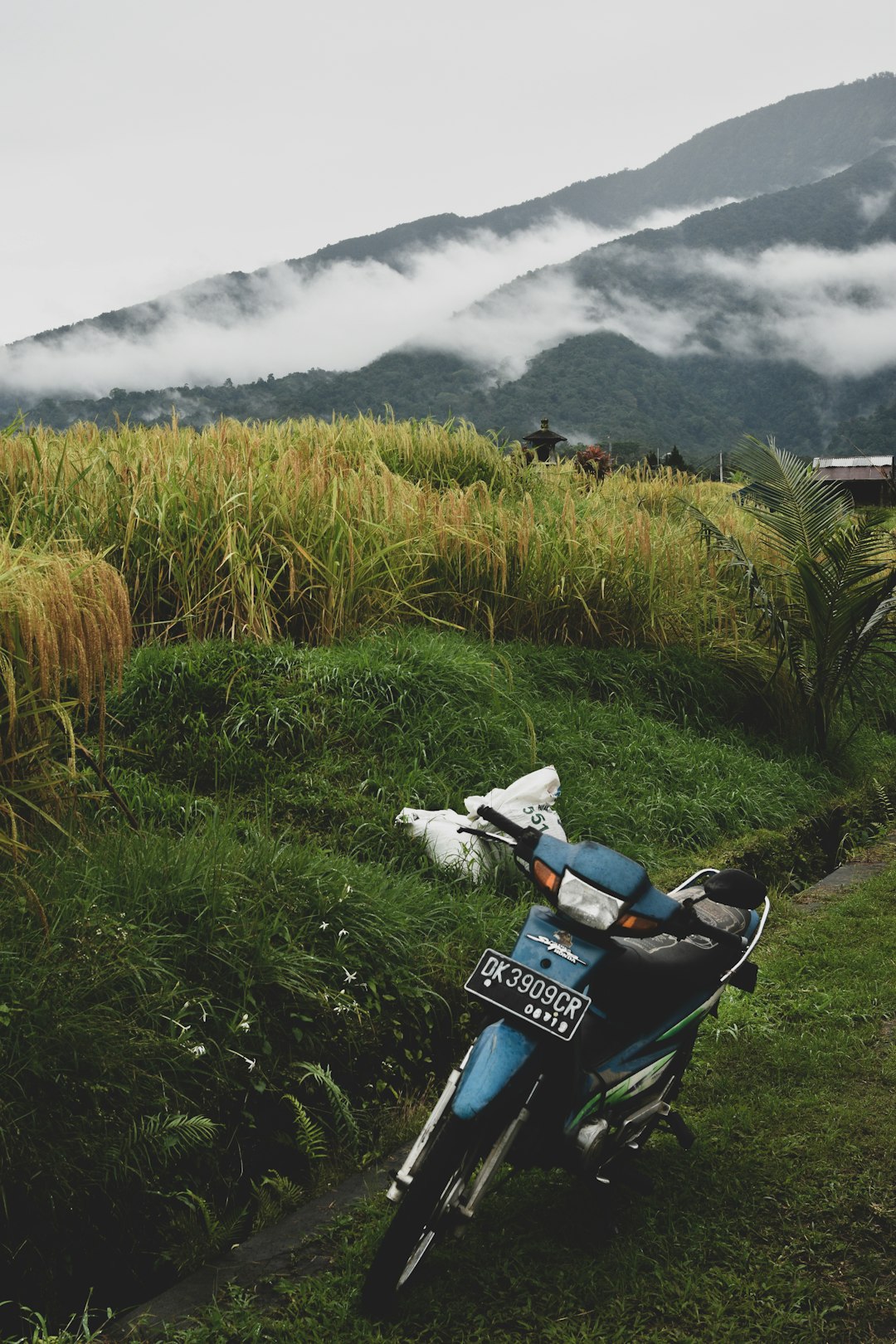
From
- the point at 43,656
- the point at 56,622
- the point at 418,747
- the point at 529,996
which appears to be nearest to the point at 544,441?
the point at 418,747

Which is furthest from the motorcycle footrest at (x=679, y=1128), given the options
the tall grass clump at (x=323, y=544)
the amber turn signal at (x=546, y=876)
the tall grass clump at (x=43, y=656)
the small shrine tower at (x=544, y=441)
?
the small shrine tower at (x=544, y=441)

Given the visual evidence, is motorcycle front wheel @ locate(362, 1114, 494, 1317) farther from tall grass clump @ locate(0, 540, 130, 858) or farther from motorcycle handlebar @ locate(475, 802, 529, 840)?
tall grass clump @ locate(0, 540, 130, 858)

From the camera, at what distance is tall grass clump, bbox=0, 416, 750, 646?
5566mm

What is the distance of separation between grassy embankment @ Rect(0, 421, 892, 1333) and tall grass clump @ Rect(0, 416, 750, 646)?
2 cm

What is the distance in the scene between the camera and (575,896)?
7.79ft

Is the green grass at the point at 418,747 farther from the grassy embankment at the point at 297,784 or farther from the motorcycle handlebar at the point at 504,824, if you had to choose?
the motorcycle handlebar at the point at 504,824

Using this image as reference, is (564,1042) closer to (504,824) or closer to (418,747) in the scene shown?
(504,824)

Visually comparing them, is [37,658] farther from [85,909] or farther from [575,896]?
[575,896]

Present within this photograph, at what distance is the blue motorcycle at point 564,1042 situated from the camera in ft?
7.30

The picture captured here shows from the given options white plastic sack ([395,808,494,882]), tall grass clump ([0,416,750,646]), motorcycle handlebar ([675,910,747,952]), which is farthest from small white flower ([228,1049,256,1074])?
tall grass clump ([0,416,750,646])

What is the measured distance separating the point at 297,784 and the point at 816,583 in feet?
11.8

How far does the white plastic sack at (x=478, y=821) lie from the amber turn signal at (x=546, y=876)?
1723 millimetres

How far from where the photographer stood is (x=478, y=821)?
426cm

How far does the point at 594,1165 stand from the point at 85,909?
1.48m
